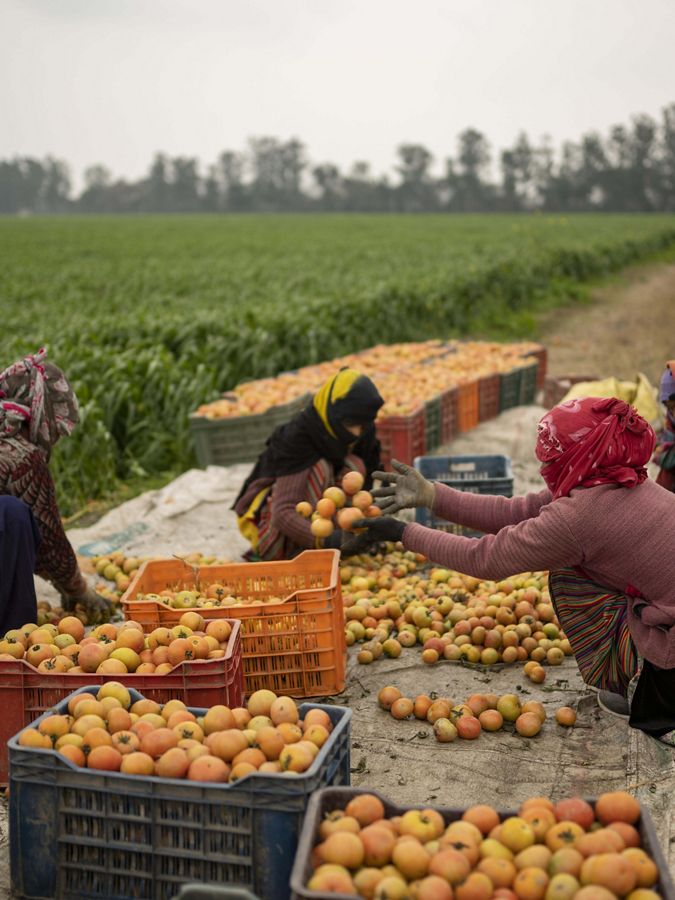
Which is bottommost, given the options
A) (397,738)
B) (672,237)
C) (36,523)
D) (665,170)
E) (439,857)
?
(397,738)

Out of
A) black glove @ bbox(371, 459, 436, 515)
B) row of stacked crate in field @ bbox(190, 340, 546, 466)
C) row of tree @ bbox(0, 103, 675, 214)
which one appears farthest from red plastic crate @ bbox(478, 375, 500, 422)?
row of tree @ bbox(0, 103, 675, 214)

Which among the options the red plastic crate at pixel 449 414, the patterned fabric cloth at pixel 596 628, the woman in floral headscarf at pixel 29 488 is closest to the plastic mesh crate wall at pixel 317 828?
the patterned fabric cloth at pixel 596 628

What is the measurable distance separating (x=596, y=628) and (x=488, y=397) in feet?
19.1

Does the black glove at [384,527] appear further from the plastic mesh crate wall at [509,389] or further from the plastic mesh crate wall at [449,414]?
the plastic mesh crate wall at [509,389]

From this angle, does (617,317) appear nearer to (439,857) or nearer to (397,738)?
(397,738)

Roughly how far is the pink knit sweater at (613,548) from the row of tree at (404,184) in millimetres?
87449

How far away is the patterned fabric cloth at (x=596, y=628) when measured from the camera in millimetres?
3504

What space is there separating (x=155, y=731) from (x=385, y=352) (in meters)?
8.05

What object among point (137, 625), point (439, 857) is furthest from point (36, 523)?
point (439, 857)

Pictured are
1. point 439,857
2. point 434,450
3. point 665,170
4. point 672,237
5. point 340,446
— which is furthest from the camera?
point 665,170

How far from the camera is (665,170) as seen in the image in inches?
3720

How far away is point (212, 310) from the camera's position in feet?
43.7

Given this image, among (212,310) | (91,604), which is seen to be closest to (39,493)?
(91,604)

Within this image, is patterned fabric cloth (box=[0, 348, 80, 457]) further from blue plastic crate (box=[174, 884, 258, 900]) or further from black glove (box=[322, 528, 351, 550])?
blue plastic crate (box=[174, 884, 258, 900])
